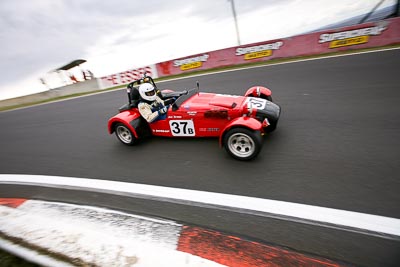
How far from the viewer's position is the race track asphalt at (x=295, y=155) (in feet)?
8.75

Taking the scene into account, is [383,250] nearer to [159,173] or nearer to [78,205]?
[159,173]

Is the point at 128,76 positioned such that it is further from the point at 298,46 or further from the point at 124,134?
the point at 124,134

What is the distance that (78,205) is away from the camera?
3023mm

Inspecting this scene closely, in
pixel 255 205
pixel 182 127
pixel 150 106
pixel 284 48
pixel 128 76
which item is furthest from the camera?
pixel 128 76

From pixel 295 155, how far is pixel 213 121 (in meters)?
1.45

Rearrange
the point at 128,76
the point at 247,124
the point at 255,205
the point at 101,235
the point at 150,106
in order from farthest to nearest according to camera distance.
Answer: the point at 128,76
the point at 150,106
the point at 247,124
the point at 255,205
the point at 101,235

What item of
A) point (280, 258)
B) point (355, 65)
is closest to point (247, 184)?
point (280, 258)

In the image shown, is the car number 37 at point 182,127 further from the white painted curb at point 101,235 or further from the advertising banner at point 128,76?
the advertising banner at point 128,76

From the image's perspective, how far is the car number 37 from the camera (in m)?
4.19

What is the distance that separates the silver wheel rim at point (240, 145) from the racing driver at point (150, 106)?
152 centimetres

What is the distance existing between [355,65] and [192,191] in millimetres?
8080

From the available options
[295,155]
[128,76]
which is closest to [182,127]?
[295,155]

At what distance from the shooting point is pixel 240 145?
357 cm

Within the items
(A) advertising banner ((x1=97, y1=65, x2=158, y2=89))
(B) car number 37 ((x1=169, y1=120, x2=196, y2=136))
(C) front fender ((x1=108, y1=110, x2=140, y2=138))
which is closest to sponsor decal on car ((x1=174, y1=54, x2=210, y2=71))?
(A) advertising banner ((x1=97, y1=65, x2=158, y2=89))
